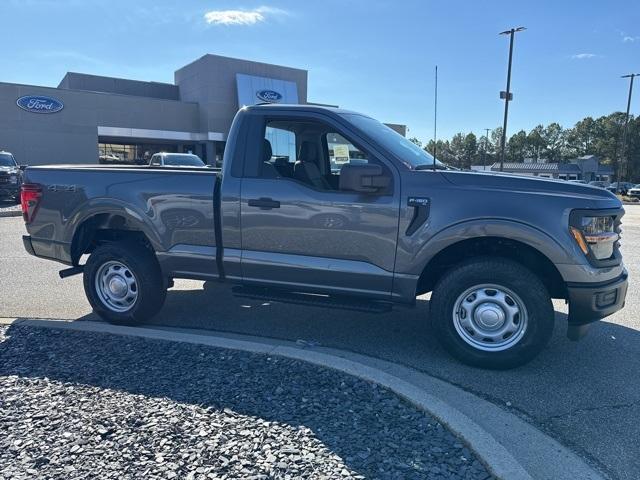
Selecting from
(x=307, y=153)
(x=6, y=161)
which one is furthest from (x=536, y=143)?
(x=307, y=153)

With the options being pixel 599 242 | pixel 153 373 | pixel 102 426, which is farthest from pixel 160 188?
pixel 599 242

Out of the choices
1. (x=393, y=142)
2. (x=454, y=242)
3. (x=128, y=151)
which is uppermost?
(x=128, y=151)

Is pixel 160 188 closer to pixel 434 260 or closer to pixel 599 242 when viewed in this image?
pixel 434 260

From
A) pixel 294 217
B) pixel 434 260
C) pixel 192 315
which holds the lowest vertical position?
pixel 192 315

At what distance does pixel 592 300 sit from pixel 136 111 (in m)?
38.5

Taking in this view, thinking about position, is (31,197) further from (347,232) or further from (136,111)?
(136,111)

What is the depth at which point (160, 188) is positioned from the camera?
4.67m

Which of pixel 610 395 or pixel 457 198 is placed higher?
pixel 457 198

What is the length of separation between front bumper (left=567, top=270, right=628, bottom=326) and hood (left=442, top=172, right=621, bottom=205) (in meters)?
0.66

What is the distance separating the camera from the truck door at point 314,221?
4.07 m

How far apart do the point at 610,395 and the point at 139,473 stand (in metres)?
3.12

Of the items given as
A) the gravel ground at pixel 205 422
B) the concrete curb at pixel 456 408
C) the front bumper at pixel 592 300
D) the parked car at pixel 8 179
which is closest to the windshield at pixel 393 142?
the front bumper at pixel 592 300

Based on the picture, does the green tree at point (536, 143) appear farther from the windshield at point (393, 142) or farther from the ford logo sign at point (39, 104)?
the windshield at point (393, 142)

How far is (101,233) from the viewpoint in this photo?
532 centimetres
